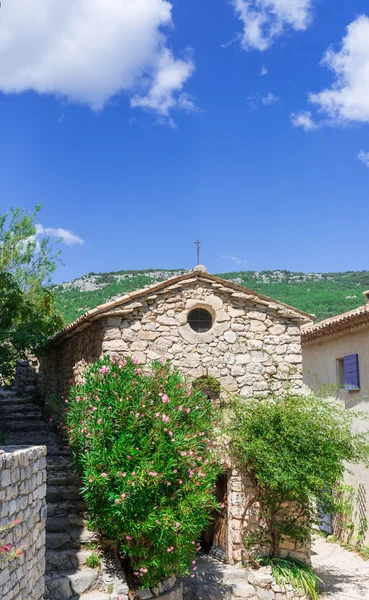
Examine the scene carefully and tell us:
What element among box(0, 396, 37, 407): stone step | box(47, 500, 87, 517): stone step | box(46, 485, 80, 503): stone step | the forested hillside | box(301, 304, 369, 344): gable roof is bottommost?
box(47, 500, 87, 517): stone step

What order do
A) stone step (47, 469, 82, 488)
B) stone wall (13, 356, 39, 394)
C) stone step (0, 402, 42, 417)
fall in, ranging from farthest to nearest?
stone wall (13, 356, 39, 394), stone step (0, 402, 42, 417), stone step (47, 469, 82, 488)

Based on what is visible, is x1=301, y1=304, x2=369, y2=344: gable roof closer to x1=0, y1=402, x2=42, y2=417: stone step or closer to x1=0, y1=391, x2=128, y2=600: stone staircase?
x1=0, y1=391, x2=128, y2=600: stone staircase

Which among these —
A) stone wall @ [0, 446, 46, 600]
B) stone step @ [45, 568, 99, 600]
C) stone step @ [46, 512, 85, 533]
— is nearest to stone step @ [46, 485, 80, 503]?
stone step @ [46, 512, 85, 533]

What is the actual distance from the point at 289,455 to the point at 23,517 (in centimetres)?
583

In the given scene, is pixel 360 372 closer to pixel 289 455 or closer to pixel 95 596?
pixel 289 455

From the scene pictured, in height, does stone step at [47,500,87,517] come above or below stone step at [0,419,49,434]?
below

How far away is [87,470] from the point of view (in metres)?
9.26

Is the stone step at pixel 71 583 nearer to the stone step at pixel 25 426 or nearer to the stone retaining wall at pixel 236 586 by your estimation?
the stone retaining wall at pixel 236 586

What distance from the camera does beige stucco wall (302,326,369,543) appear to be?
593 inches

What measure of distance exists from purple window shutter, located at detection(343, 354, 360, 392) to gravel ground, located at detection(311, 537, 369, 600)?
4.15 m

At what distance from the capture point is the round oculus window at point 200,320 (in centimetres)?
1227

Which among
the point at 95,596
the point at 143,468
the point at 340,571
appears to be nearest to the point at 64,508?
the point at 95,596

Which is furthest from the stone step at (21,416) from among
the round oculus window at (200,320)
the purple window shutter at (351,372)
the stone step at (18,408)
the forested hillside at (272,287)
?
the forested hillside at (272,287)

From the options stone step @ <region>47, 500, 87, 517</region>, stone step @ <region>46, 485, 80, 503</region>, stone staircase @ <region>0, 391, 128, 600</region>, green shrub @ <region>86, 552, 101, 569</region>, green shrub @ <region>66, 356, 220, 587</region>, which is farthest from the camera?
stone step @ <region>46, 485, 80, 503</region>
